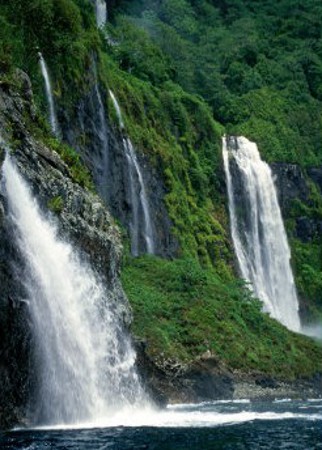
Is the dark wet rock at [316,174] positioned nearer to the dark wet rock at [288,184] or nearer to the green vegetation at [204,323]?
the dark wet rock at [288,184]

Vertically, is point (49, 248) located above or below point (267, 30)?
below

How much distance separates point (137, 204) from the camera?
3841 cm

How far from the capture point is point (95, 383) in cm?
2070

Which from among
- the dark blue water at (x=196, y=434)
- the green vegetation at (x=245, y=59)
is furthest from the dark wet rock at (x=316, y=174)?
the dark blue water at (x=196, y=434)

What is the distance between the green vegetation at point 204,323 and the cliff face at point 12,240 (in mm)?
5766

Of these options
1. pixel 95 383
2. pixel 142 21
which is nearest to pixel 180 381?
pixel 95 383

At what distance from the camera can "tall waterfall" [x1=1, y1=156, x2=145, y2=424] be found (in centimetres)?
1873

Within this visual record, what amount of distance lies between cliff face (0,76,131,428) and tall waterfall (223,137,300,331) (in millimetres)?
22595

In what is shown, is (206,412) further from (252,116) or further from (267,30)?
(267,30)

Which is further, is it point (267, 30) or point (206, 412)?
point (267, 30)

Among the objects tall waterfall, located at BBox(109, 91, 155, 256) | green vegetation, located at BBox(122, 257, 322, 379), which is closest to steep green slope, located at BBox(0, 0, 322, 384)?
green vegetation, located at BBox(122, 257, 322, 379)

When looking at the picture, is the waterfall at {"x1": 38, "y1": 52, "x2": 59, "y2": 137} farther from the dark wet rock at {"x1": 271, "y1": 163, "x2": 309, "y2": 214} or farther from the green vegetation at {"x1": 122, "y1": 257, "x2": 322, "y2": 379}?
the dark wet rock at {"x1": 271, "y1": 163, "x2": 309, "y2": 214}

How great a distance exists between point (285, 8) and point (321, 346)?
5840cm

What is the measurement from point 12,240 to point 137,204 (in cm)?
2007
